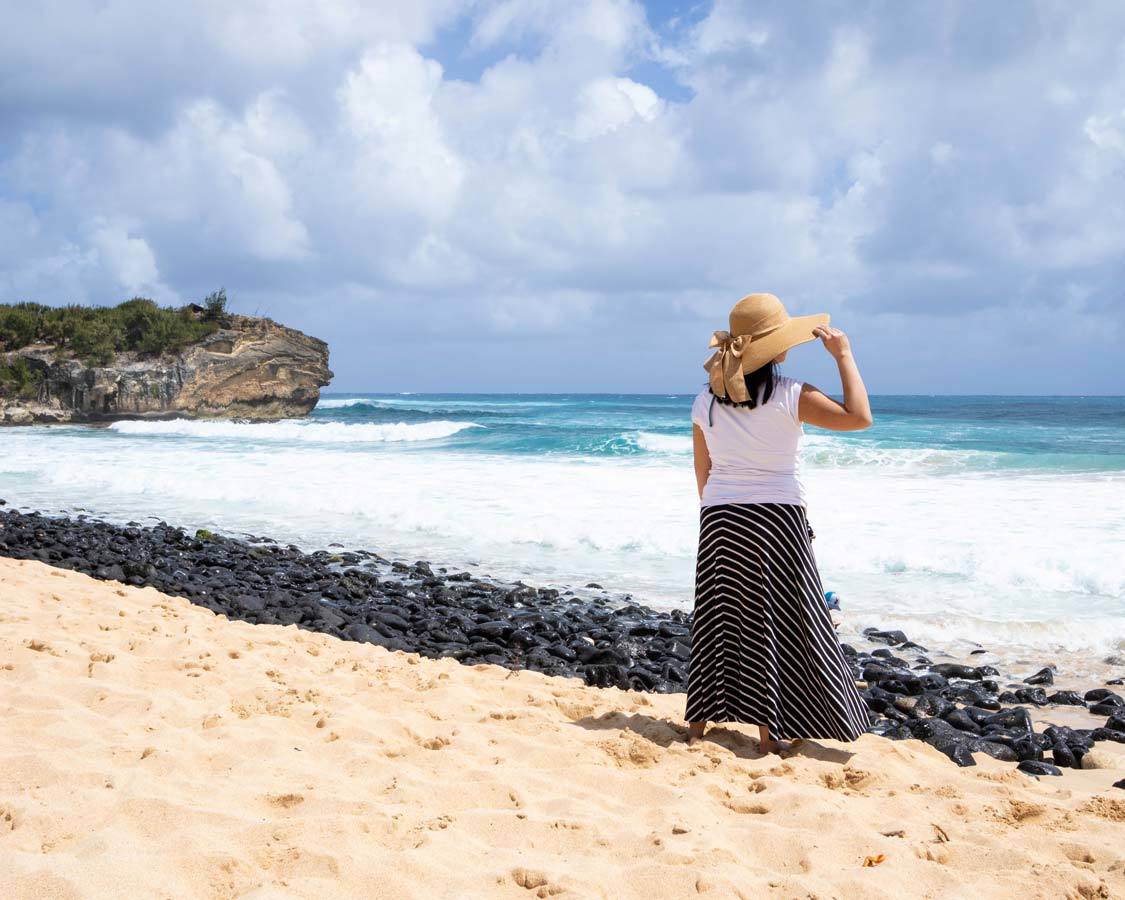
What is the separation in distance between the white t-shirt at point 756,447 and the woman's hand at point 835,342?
0.20 metres

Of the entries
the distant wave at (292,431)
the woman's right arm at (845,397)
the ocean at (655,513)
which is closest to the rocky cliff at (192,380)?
the distant wave at (292,431)

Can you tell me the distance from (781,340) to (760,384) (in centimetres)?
21

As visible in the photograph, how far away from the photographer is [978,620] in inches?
269

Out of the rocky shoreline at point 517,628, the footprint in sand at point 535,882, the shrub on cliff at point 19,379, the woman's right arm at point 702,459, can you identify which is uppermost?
the shrub on cliff at point 19,379

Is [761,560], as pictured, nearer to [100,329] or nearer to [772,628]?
Result: [772,628]

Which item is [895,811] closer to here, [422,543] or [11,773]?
[11,773]

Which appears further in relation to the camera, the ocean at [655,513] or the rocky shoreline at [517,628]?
the ocean at [655,513]

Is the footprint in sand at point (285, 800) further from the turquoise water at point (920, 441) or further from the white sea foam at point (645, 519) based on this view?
the turquoise water at point (920, 441)

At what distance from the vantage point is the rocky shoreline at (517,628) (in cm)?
462

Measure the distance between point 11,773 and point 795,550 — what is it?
10.0 feet

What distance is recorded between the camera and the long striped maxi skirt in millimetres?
3645

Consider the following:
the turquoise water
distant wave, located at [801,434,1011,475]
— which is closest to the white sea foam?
distant wave, located at [801,434,1011,475]

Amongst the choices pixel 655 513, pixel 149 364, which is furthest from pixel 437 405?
pixel 655 513

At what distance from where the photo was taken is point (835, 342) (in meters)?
3.42
